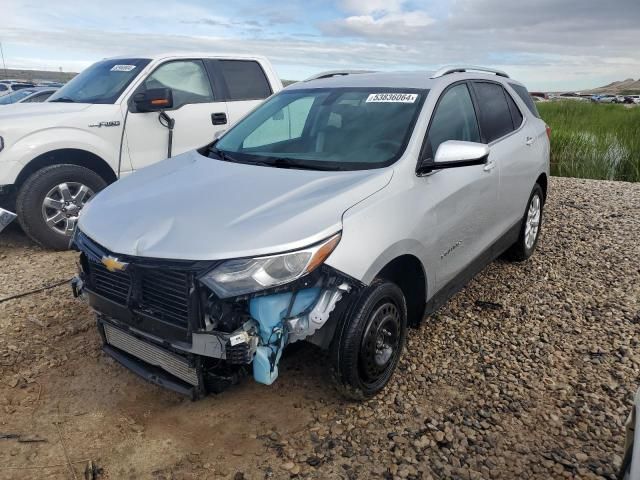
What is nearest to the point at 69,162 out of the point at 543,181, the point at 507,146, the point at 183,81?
the point at 183,81

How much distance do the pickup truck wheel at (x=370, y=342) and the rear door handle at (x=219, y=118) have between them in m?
4.08

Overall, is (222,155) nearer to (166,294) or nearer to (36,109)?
(166,294)

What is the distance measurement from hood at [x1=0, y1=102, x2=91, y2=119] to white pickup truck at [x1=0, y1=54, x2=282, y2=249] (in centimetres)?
1

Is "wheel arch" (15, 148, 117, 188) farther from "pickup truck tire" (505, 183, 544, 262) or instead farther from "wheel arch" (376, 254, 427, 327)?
"pickup truck tire" (505, 183, 544, 262)

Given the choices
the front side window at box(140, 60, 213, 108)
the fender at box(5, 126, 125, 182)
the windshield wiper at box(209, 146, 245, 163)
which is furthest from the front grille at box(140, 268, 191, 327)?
the front side window at box(140, 60, 213, 108)

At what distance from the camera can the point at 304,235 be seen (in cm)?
242

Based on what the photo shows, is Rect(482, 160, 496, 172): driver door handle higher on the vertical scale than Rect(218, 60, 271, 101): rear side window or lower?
lower

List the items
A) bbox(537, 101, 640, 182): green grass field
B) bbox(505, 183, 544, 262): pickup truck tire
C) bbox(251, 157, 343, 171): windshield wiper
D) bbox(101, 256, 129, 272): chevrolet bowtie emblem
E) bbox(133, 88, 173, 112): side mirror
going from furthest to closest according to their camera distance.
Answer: bbox(537, 101, 640, 182): green grass field
bbox(133, 88, 173, 112): side mirror
bbox(505, 183, 544, 262): pickup truck tire
bbox(251, 157, 343, 171): windshield wiper
bbox(101, 256, 129, 272): chevrolet bowtie emblem

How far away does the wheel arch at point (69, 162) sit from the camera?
17.5 ft

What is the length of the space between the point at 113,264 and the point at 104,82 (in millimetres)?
4234

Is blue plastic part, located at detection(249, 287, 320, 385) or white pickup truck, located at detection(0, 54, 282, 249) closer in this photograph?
blue plastic part, located at detection(249, 287, 320, 385)

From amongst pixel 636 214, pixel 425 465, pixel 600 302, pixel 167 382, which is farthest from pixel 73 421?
pixel 636 214

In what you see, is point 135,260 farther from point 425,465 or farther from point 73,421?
point 425,465

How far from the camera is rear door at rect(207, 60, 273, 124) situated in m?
6.45
